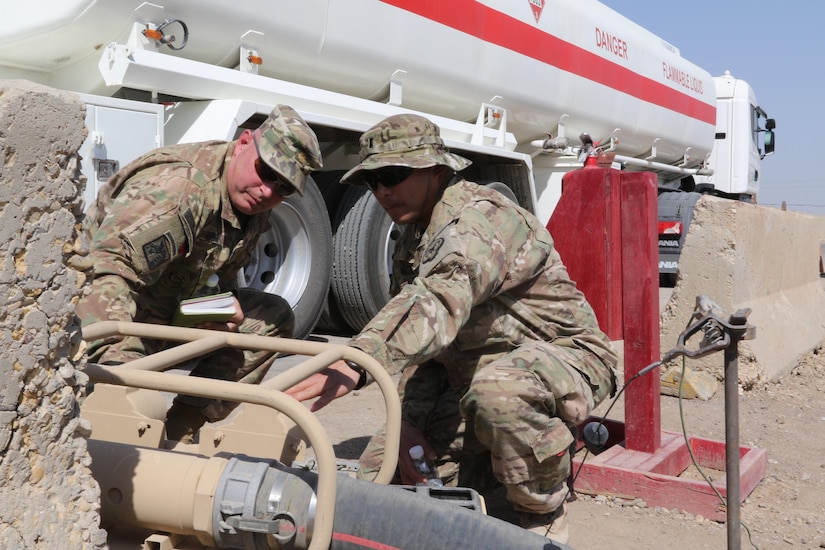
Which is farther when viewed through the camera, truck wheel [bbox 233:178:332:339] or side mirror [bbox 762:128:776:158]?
side mirror [bbox 762:128:776:158]

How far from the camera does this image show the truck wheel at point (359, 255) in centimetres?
533

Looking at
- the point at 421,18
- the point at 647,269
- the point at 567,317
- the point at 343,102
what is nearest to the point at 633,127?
the point at 421,18

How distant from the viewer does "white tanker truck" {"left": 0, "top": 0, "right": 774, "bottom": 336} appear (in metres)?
3.70

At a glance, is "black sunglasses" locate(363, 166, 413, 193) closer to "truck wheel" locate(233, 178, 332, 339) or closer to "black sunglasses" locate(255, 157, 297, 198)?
"black sunglasses" locate(255, 157, 297, 198)

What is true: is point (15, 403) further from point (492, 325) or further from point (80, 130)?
point (492, 325)

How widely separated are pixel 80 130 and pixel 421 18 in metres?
4.20

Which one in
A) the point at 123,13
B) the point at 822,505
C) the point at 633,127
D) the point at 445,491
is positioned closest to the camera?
the point at 445,491

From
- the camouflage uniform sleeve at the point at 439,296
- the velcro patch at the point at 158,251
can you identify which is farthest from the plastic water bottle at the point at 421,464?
the velcro patch at the point at 158,251

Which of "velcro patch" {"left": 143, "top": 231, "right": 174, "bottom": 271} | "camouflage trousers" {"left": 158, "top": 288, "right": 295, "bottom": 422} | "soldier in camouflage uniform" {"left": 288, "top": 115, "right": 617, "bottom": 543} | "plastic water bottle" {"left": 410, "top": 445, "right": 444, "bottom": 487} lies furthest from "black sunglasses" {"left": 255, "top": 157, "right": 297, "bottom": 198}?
"plastic water bottle" {"left": 410, "top": 445, "right": 444, "bottom": 487}

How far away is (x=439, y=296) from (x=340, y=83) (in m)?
3.04

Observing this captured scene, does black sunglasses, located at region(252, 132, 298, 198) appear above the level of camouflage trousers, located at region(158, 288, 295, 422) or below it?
above

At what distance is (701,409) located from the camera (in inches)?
177

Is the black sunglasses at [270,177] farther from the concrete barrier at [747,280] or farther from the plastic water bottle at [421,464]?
the concrete barrier at [747,280]

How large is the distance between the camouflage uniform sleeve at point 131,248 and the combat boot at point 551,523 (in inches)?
50.8
